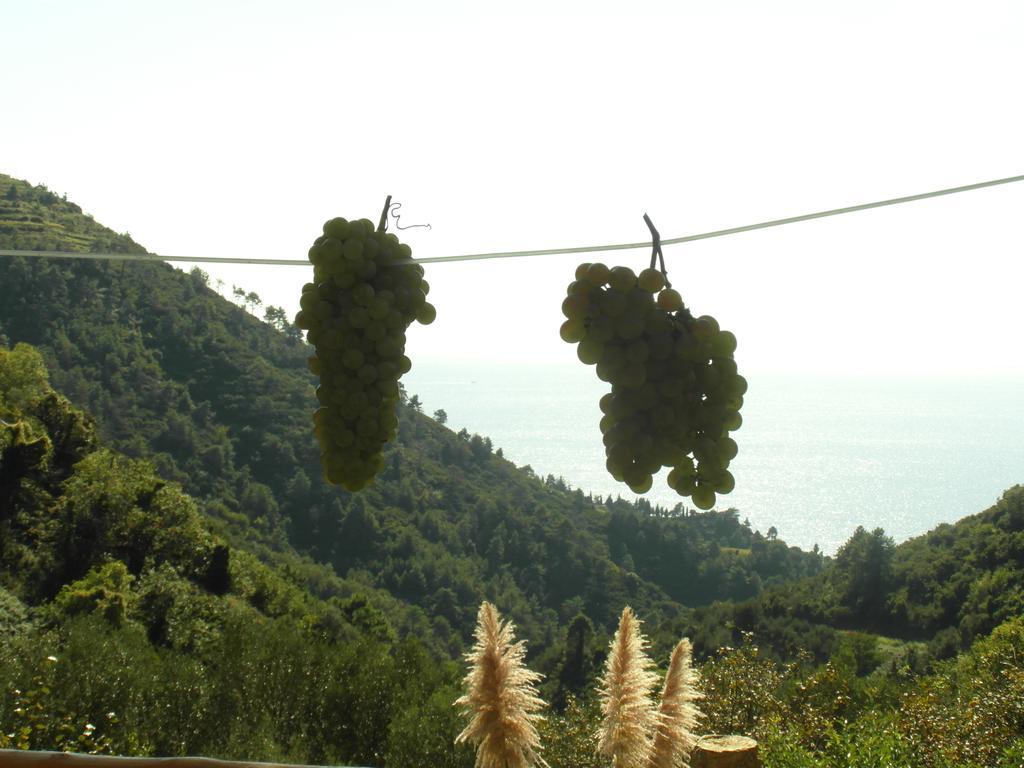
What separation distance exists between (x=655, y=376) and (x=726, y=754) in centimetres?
493

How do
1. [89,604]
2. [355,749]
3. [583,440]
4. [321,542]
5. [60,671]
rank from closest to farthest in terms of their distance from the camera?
[60,671]
[355,749]
[89,604]
[321,542]
[583,440]

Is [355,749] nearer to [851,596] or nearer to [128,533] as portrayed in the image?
[128,533]

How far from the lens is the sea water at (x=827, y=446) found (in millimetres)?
83875

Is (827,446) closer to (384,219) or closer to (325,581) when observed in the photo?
(325,581)

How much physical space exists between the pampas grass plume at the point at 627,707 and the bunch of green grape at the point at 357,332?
3464mm

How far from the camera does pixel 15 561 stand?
27406 millimetres

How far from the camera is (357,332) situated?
5.59 ft

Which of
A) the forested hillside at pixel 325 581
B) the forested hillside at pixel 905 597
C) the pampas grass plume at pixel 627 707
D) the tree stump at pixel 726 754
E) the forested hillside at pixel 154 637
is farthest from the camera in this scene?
the forested hillside at pixel 905 597

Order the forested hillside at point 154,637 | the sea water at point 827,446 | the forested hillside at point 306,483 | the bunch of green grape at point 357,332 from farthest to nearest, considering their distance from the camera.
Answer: the sea water at point 827,446, the forested hillside at point 306,483, the forested hillside at point 154,637, the bunch of green grape at point 357,332

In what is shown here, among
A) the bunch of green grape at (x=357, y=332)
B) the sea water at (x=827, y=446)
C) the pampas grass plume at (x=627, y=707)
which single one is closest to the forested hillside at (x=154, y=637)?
the pampas grass plume at (x=627, y=707)

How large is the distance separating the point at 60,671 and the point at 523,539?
44360 mm

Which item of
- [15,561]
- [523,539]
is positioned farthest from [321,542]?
[15,561]

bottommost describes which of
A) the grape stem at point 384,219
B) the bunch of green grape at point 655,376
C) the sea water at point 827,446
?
the bunch of green grape at point 655,376

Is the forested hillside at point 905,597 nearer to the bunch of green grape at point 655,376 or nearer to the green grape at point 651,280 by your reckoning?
the bunch of green grape at point 655,376
